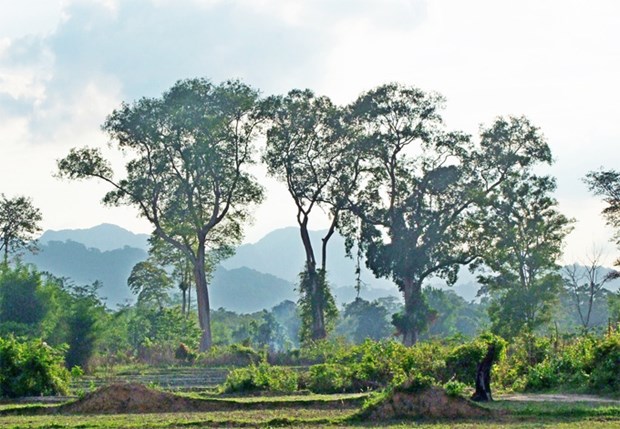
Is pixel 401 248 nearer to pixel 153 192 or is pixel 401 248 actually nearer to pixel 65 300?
pixel 153 192

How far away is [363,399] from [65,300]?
75.9 feet

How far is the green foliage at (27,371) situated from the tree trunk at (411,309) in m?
31.3

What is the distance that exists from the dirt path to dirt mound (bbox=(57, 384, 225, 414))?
7545 millimetres

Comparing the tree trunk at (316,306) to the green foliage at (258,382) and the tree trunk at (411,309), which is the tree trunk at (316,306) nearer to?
the tree trunk at (411,309)

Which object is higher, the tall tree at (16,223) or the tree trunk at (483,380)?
the tall tree at (16,223)

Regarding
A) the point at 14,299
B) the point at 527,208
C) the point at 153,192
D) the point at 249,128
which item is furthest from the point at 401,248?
the point at 14,299

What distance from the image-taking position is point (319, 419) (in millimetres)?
17156

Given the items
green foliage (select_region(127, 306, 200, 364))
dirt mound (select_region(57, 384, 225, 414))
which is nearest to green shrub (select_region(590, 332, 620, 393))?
dirt mound (select_region(57, 384, 225, 414))

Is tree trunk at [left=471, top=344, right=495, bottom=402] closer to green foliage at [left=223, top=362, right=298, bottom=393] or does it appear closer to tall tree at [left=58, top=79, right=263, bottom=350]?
green foliage at [left=223, top=362, right=298, bottom=393]

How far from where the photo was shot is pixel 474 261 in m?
53.3

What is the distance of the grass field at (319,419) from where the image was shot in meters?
16.2

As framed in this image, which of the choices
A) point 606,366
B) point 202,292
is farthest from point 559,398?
point 202,292

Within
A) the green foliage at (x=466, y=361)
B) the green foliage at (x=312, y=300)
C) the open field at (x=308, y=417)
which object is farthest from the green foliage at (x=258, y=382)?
the green foliage at (x=312, y=300)

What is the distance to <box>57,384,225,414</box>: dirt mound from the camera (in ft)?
64.4
